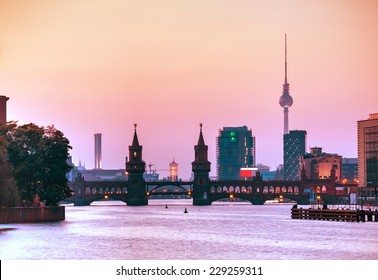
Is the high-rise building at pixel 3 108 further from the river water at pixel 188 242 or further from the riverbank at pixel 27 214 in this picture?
the river water at pixel 188 242

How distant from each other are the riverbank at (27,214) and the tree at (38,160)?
7.63 ft

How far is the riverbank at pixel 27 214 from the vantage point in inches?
4906

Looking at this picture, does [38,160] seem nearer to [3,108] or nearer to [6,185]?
[6,185]

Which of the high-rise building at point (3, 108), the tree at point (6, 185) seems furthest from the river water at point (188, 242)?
the high-rise building at point (3, 108)

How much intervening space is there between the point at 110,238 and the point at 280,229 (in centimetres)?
3127

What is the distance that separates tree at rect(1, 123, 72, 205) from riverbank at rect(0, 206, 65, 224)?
233 cm

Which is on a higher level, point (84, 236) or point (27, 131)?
point (27, 131)

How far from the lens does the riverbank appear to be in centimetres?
12462

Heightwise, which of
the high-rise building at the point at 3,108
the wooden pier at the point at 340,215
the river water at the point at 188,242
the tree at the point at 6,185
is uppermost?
the high-rise building at the point at 3,108

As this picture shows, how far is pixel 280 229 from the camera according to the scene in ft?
437
